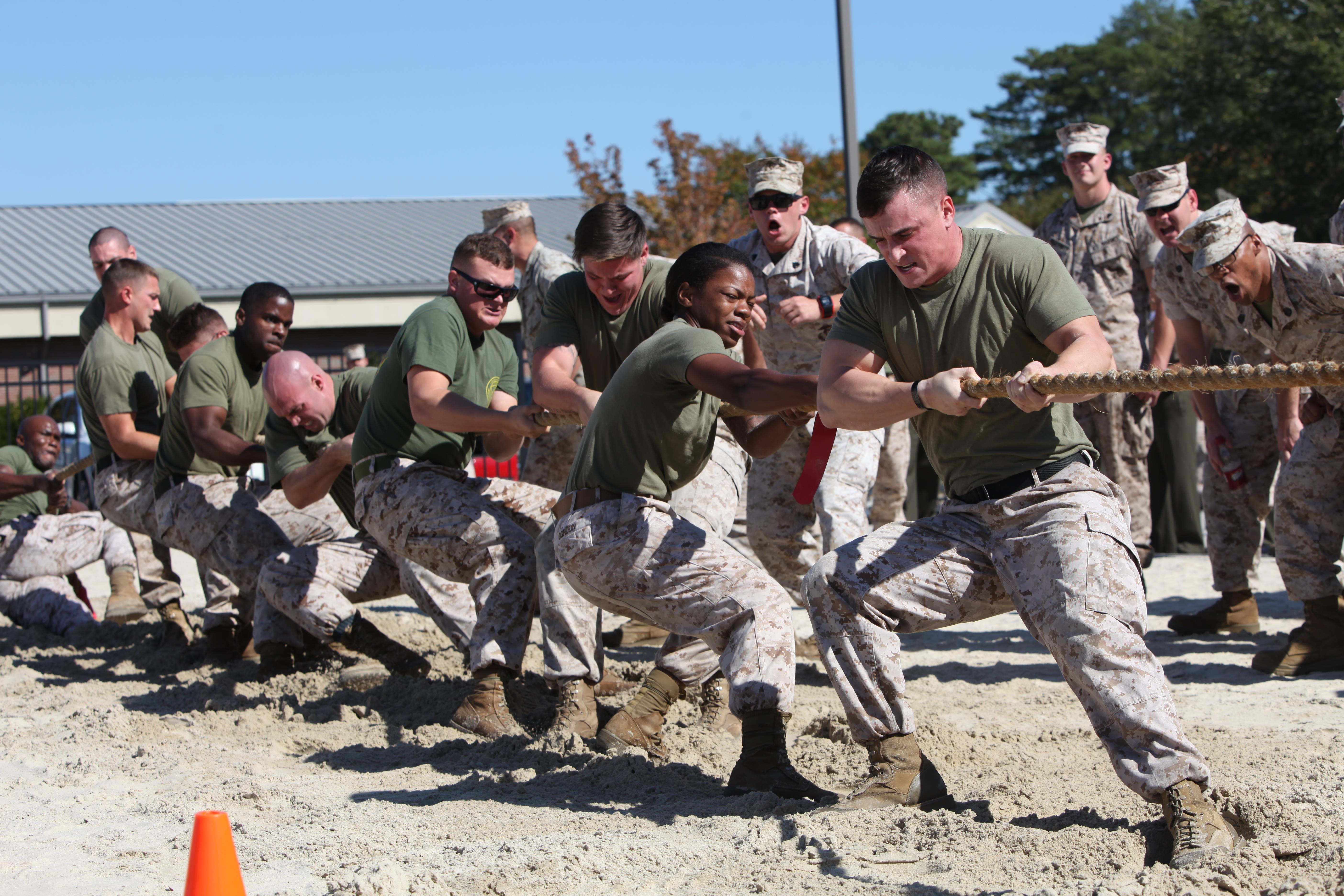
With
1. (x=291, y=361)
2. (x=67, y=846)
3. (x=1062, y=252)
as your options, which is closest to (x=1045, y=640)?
(x=67, y=846)

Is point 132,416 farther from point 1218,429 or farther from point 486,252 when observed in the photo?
point 1218,429

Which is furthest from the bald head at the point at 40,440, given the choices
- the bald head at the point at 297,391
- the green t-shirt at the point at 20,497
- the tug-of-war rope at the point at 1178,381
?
the tug-of-war rope at the point at 1178,381

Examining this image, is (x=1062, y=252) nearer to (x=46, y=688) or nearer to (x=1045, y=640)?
(x=1045, y=640)

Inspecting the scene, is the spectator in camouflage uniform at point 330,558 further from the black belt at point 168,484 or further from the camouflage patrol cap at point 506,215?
the camouflage patrol cap at point 506,215

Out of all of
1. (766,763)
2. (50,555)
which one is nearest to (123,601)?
(50,555)

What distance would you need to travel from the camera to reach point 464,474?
5230mm

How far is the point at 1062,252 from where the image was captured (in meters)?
7.43

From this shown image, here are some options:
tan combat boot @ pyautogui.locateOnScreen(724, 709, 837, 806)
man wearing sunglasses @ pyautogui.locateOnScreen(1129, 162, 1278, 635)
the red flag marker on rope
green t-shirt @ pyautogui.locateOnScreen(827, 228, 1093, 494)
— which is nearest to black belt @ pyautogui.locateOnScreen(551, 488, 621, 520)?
the red flag marker on rope

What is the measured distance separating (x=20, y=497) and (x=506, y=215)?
12.1ft

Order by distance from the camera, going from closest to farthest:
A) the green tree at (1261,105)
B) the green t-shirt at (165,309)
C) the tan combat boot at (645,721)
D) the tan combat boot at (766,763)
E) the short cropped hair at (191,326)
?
the tan combat boot at (766,763) < the tan combat boot at (645,721) < the short cropped hair at (191,326) < the green t-shirt at (165,309) < the green tree at (1261,105)

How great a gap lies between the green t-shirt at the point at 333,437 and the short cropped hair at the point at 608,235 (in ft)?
4.34

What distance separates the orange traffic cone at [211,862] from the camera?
2.71 meters

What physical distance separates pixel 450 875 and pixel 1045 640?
1.64 m

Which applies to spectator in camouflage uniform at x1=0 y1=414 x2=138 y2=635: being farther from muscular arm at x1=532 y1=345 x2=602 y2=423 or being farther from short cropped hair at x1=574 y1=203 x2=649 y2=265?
short cropped hair at x1=574 y1=203 x2=649 y2=265
